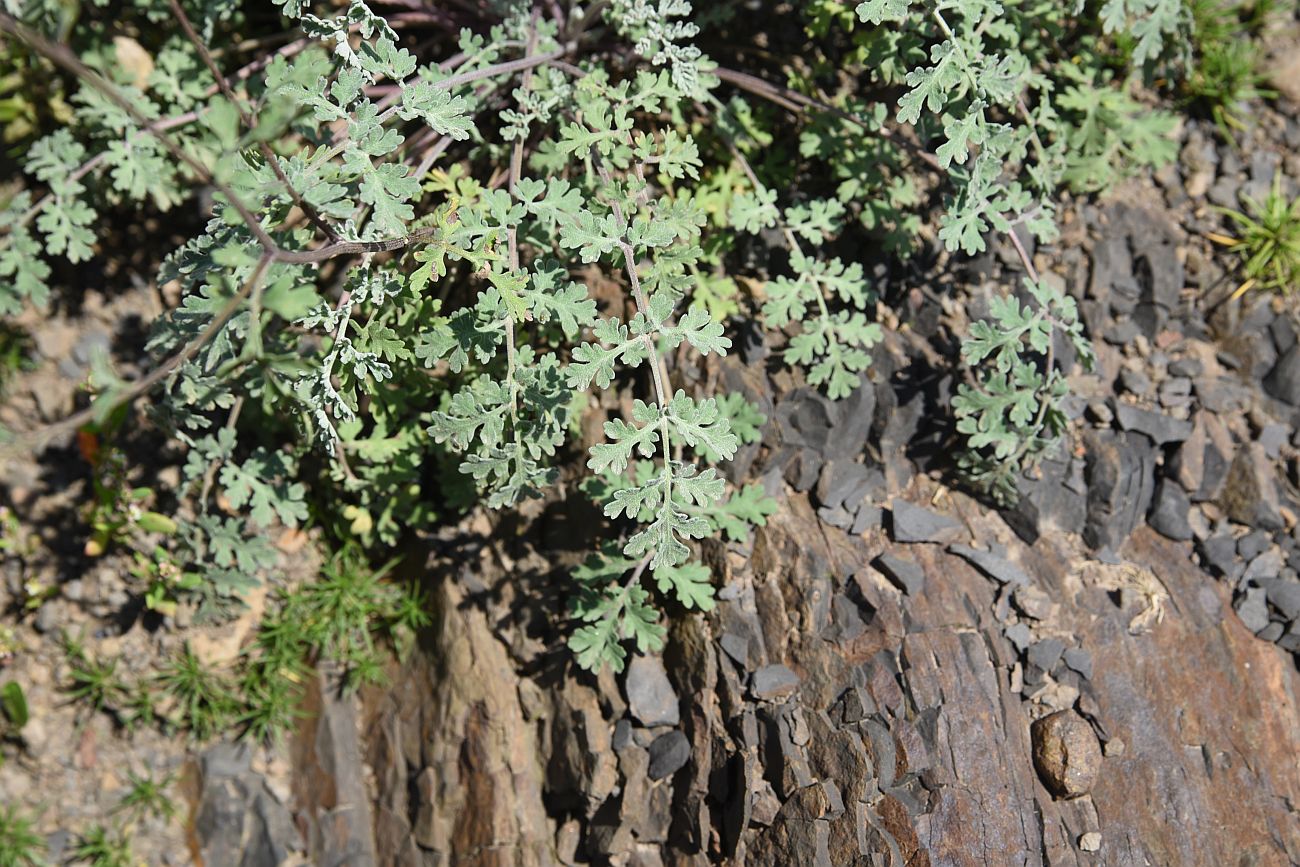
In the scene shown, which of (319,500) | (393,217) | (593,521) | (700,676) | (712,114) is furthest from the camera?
(319,500)

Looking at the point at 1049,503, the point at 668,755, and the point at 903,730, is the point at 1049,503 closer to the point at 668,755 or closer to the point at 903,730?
the point at 903,730

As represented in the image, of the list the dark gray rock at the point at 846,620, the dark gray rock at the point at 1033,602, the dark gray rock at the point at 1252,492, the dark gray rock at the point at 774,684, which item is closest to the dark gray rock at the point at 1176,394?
the dark gray rock at the point at 1252,492

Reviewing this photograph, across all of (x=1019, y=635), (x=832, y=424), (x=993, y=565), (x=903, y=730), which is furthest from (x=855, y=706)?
(x=832, y=424)

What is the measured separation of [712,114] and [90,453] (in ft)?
10.1

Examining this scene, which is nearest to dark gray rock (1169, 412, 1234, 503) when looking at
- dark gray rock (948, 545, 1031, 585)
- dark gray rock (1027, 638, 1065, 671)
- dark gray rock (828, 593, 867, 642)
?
dark gray rock (948, 545, 1031, 585)

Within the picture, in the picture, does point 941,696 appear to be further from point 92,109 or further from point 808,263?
point 92,109

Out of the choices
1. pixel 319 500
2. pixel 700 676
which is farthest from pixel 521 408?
pixel 319 500

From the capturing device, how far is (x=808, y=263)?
3.75 meters

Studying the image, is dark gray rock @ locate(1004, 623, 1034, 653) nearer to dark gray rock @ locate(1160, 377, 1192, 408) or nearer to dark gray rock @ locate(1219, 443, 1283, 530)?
dark gray rock @ locate(1219, 443, 1283, 530)

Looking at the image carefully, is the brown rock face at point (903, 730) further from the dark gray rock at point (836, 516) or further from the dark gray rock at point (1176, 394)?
the dark gray rock at point (1176, 394)

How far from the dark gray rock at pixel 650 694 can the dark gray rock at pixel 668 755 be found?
6 centimetres

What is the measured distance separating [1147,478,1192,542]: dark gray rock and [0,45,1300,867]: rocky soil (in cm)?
1

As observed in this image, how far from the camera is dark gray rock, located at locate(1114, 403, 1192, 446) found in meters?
3.86

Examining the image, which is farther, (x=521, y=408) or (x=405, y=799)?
(x=405, y=799)
